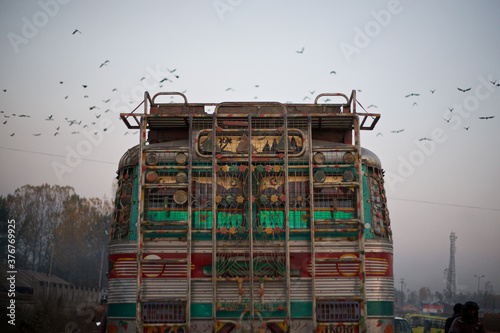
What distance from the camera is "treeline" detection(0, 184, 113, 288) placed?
154 ft

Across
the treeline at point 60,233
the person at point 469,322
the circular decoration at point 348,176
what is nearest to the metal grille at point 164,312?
the circular decoration at point 348,176

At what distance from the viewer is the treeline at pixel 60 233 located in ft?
154

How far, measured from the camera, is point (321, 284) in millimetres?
10641

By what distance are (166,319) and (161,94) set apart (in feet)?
16.2

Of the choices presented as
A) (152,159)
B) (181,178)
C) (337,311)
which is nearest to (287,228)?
(337,311)

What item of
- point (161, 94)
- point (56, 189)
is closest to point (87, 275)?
point (56, 189)

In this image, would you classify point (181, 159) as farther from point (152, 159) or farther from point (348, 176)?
point (348, 176)

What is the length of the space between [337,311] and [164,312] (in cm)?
329

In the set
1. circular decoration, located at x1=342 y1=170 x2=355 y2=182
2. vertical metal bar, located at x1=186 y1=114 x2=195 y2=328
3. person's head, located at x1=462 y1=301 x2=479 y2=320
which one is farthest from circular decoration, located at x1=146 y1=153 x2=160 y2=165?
person's head, located at x1=462 y1=301 x2=479 y2=320

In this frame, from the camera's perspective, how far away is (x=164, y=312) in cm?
1052

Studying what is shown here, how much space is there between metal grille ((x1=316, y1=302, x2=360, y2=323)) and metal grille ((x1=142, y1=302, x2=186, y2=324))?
2.59 metres

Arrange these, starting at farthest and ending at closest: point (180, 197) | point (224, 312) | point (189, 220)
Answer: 1. point (180, 197)
2. point (189, 220)
3. point (224, 312)

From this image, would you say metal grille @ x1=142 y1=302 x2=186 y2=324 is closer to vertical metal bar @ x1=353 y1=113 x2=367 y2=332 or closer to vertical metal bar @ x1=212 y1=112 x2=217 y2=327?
vertical metal bar @ x1=212 y1=112 x2=217 y2=327

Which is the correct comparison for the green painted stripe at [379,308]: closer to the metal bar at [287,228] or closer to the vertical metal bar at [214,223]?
the metal bar at [287,228]
